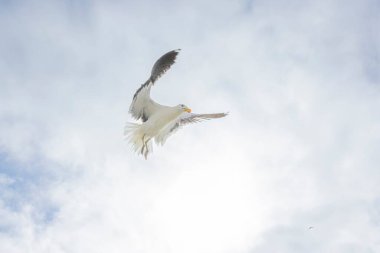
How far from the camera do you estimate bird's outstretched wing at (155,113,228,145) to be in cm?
2442

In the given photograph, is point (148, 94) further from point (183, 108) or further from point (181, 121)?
point (181, 121)

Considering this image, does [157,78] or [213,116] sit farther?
[213,116]

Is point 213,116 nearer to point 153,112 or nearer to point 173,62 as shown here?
point 153,112

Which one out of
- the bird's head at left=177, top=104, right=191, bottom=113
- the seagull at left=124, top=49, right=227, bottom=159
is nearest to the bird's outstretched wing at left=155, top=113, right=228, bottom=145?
the seagull at left=124, top=49, right=227, bottom=159

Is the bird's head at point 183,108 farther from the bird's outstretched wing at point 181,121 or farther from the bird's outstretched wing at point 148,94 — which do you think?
the bird's outstretched wing at point 181,121

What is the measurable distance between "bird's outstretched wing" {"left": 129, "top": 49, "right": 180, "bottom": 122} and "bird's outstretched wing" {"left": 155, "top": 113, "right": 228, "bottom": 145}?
1360 millimetres

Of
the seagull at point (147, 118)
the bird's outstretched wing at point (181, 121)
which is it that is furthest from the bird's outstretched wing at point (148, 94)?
the bird's outstretched wing at point (181, 121)

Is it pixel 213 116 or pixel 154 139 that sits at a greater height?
pixel 213 116

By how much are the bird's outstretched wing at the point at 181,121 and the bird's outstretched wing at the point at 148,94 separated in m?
1.36

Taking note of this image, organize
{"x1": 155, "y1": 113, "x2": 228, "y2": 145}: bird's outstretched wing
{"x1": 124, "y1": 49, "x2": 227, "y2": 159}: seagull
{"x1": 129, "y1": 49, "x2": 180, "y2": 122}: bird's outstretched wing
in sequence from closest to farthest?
{"x1": 129, "y1": 49, "x2": 180, "y2": 122}: bird's outstretched wing < {"x1": 124, "y1": 49, "x2": 227, "y2": 159}: seagull < {"x1": 155, "y1": 113, "x2": 228, "y2": 145}: bird's outstretched wing

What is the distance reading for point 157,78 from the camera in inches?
840

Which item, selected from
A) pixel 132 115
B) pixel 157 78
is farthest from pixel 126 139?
pixel 157 78

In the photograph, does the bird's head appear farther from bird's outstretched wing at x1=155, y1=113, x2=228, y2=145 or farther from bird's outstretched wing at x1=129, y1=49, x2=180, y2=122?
bird's outstretched wing at x1=155, y1=113, x2=228, y2=145

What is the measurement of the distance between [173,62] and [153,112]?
3.10m
